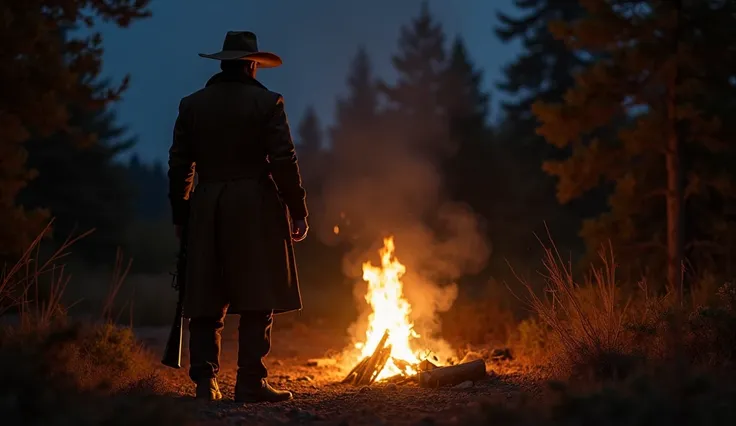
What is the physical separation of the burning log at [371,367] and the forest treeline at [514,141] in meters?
2.52

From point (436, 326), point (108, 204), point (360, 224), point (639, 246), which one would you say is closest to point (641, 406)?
point (436, 326)

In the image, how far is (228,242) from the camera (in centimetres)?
520

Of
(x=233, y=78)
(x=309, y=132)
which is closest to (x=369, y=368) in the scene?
(x=233, y=78)

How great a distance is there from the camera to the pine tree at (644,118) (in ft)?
33.5

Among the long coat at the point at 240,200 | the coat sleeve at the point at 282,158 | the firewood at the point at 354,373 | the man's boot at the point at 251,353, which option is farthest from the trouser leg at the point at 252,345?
the firewood at the point at 354,373

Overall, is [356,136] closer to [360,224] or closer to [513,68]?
[513,68]

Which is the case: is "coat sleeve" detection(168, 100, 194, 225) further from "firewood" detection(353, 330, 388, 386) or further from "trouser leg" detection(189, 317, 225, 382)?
"firewood" detection(353, 330, 388, 386)

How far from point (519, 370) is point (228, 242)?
313 centimetres

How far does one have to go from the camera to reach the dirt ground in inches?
175

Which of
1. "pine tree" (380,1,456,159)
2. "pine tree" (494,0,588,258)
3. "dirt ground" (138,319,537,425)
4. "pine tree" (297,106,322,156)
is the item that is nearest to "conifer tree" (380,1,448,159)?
"pine tree" (380,1,456,159)

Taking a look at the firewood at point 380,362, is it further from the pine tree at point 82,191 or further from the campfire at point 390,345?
the pine tree at point 82,191

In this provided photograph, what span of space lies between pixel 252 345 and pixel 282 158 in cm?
130

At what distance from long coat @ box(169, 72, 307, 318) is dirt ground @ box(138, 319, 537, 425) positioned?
0.74 m

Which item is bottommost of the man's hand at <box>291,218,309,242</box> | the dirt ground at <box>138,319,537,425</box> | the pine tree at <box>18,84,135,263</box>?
the dirt ground at <box>138,319,537,425</box>
